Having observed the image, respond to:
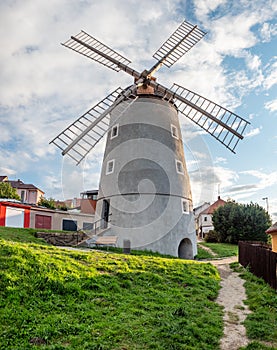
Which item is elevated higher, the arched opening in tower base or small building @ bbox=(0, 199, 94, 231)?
small building @ bbox=(0, 199, 94, 231)

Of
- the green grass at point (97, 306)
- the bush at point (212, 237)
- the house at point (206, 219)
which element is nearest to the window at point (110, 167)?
the green grass at point (97, 306)

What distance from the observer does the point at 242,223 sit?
30188mm

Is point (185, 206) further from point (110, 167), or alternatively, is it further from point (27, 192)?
point (27, 192)

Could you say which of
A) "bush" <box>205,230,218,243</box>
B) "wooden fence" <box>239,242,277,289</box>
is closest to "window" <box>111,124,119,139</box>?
"wooden fence" <box>239,242,277,289</box>

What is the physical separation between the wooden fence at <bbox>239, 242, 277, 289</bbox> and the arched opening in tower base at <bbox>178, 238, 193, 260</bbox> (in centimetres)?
378

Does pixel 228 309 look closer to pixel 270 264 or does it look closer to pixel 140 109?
pixel 270 264

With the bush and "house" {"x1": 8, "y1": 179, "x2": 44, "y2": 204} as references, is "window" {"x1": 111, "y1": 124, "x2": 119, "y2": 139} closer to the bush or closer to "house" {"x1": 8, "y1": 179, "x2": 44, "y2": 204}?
the bush

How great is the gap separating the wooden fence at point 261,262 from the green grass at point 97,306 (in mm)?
1643

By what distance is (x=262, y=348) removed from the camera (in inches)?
206

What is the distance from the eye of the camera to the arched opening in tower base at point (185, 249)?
1831 centimetres

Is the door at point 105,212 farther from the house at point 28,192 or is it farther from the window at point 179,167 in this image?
the house at point 28,192

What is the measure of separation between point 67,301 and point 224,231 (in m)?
27.0

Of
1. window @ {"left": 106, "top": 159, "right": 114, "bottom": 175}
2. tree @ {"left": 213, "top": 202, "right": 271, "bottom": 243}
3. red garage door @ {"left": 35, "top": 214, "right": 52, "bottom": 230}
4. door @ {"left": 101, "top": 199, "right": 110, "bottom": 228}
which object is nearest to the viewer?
door @ {"left": 101, "top": 199, "right": 110, "bottom": 228}

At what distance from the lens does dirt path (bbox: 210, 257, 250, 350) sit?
5.61m
